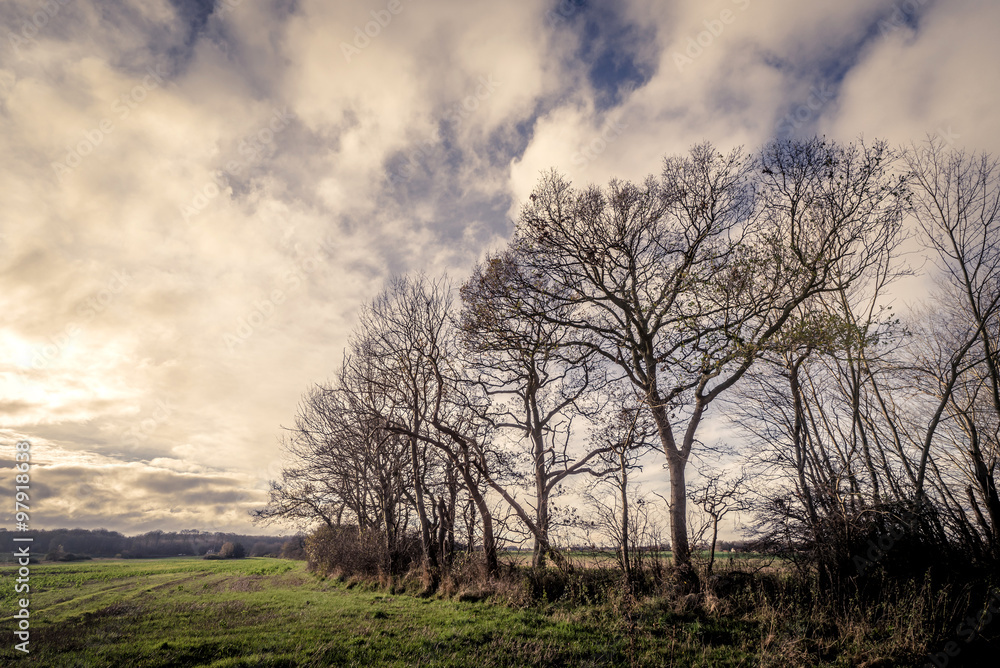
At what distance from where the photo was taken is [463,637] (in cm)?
771

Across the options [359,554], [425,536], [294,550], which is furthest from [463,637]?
[294,550]

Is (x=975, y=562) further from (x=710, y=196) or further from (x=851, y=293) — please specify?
(x=710, y=196)

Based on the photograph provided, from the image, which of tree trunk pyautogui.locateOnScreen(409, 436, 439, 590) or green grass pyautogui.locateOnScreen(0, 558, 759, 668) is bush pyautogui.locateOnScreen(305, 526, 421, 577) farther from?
green grass pyautogui.locateOnScreen(0, 558, 759, 668)

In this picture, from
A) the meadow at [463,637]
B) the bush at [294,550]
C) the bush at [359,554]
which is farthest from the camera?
the bush at [294,550]

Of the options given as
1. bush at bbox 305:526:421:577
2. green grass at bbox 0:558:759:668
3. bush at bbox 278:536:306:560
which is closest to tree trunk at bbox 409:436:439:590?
bush at bbox 305:526:421:577

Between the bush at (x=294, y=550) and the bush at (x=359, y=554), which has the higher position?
the bush at (x=359, y=554)

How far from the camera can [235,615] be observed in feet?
34.3

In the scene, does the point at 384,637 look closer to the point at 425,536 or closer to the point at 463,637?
the point at 463,637

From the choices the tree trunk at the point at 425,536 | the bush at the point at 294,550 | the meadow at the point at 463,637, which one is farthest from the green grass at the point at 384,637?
the bush at the point at 294,550

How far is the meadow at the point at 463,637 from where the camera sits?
647 cm

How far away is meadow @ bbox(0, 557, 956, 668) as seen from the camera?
6473 millimetres

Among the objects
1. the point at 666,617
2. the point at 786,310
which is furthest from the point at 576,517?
the point at 786,310

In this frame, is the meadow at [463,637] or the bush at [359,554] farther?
the bush at [359,554]

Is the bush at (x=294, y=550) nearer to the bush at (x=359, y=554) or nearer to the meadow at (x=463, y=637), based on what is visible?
the bush at (x=359, y=554)
